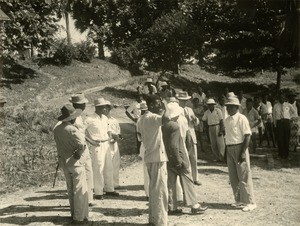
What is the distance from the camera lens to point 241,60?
32031 mm

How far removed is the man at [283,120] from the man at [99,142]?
249 inches

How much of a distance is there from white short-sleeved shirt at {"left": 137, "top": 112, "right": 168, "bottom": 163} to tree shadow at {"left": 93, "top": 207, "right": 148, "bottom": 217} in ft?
4.51

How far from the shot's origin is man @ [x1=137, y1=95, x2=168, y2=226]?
7234 mm

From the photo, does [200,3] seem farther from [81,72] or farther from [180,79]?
[81,72]

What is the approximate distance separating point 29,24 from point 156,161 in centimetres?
2073

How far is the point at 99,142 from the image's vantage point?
9.25 m

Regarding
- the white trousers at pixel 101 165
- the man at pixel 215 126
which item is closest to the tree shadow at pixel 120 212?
the white trousers at pixel 101 165

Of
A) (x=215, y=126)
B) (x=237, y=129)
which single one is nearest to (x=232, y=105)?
(x=237, y=129)

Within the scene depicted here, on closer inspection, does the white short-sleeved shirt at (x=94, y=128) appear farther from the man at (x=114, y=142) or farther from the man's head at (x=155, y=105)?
the man's head at (x=155, y=105)

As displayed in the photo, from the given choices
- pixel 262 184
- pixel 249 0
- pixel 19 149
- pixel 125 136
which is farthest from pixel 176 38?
pixel 262 184

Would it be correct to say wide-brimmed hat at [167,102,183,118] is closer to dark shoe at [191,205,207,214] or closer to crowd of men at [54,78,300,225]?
crowd of men at [54,78,300,225]

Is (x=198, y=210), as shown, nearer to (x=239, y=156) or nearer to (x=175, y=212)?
(x=175, y=212)

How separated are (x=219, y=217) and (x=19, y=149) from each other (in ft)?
28.5

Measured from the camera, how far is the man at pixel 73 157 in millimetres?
7523
